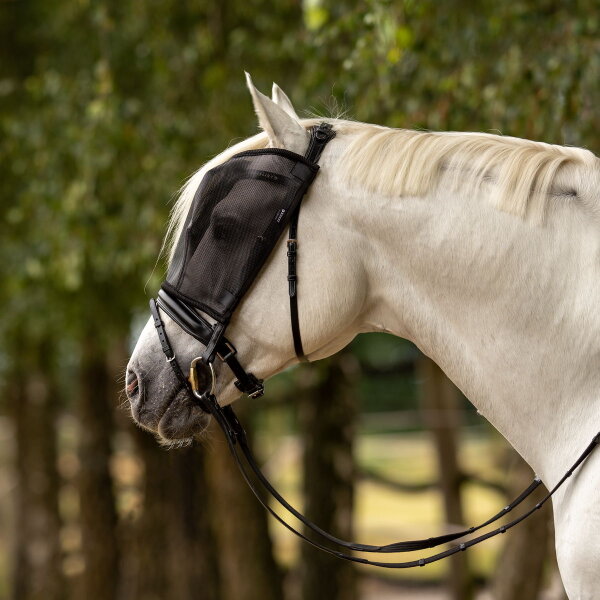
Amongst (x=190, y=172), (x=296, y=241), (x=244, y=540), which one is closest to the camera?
(x=296, y=241)

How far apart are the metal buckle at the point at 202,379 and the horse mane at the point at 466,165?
26.4 inches

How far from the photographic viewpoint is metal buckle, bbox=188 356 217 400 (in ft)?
8.52

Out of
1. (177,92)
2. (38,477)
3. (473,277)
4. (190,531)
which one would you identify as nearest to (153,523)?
(190,531)

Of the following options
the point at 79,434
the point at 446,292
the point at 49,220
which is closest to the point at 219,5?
the point at 49,220

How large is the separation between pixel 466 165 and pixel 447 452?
27.3 feet

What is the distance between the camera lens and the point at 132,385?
2.70 m

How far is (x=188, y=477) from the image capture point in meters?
9.78

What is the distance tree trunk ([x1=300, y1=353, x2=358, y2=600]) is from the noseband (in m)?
5.68

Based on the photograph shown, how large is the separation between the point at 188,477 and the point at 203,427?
7.25m

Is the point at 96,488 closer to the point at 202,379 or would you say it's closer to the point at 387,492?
the point at 387,492

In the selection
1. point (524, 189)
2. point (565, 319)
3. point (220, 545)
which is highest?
point (524, 189)

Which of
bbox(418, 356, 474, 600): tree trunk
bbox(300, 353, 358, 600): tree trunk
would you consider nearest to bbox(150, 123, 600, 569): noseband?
bbox(300, 353, 358, 600): tree trunk

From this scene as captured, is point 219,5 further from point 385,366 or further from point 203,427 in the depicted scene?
point 385,366

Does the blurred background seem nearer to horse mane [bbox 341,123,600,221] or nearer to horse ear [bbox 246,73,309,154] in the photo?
horse ear [bbox 246,73,309,154]
